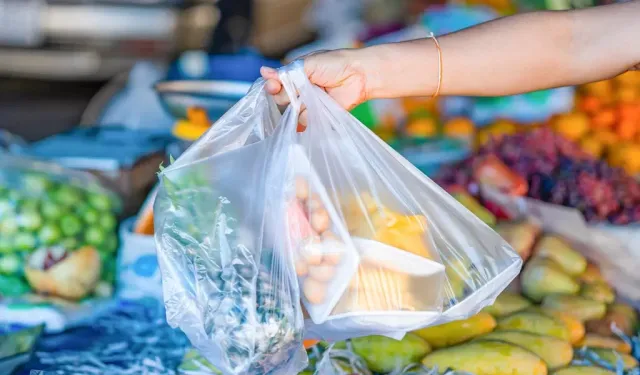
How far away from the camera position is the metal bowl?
82.4 inches

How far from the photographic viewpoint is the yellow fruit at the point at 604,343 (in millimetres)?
1471

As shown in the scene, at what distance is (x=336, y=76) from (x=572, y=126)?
181 cm

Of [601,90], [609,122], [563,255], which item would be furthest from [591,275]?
[601,90]

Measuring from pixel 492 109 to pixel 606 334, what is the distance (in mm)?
1562

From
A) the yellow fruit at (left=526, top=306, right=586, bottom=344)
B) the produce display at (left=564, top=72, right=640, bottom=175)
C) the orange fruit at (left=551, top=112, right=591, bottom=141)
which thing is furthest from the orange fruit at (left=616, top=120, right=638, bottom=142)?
the yellow fruit at (left=526, top=306, right=586, bottom=344)

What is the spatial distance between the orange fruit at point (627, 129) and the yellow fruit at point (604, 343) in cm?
146

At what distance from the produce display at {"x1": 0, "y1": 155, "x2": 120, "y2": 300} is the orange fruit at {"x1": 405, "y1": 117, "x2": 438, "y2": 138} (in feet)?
4.49

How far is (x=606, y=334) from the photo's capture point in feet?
5.00

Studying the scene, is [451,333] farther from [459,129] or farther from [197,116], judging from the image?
[459,129]

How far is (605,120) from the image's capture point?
2.82m

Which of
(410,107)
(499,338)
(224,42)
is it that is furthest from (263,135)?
(224,42)

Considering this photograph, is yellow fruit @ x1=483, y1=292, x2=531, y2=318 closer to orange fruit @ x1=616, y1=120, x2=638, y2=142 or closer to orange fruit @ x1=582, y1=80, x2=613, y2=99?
orange fruit @ x1=616, y1=120, x2=638, y2=142

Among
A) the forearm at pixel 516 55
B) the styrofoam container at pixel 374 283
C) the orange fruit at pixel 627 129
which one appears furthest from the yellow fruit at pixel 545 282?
the orange fruit at pixel 627 129

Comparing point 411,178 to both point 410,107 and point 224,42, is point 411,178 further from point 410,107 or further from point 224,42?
point 224,42
